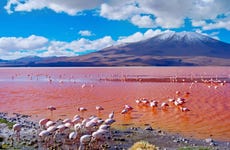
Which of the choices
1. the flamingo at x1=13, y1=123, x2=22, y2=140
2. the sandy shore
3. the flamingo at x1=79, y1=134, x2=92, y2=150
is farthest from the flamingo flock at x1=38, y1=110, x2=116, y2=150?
the flamingo at x1=13, y1=123, x2=22, y2=140

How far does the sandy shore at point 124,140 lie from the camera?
531 inches

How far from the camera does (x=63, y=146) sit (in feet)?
44.3

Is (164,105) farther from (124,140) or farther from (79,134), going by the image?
(79,134)

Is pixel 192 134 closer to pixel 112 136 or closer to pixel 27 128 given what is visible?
pixel 112 136

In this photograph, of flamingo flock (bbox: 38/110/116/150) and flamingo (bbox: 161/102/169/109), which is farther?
flamingo (bbox: 161/102/169/109)

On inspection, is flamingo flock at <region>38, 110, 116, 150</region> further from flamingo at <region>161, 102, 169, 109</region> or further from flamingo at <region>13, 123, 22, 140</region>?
flamingo at <region>161, 102, 169, 109</region>

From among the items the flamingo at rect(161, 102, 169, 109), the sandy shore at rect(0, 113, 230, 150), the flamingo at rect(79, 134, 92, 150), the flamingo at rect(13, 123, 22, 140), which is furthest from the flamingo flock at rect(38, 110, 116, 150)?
the flamingo at rect(161, 102, 169, 109)

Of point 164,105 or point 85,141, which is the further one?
point 164,105

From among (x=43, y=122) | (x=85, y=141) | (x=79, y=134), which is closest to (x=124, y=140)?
(x=79, y=134)

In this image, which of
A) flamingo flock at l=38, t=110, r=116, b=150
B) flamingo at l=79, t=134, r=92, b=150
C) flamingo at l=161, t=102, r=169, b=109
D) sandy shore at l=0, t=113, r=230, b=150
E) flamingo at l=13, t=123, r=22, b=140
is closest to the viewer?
flamingo at l=79, t=134, r=92, b=150

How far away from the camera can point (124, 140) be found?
1466cm

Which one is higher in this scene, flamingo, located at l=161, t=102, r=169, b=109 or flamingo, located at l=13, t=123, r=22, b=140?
flamingo, located at l=13, t=123, r=22, b=140

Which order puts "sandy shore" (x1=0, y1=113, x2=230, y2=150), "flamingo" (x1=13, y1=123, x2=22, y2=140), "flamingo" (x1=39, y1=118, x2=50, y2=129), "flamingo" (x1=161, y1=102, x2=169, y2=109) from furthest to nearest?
1. "flamingo" (x1=161, y1=102, x2=169, y2=109)
2. "flamingo" (x1=39, y1=118, x2=50, y2=129)
3. "flamingo" (x1=13, y1=123, x2=22, y2=140)
4. "sandy shore" (x1=0, y1=113, x2=230, y2=150)

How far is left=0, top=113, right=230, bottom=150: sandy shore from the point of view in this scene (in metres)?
13.5
